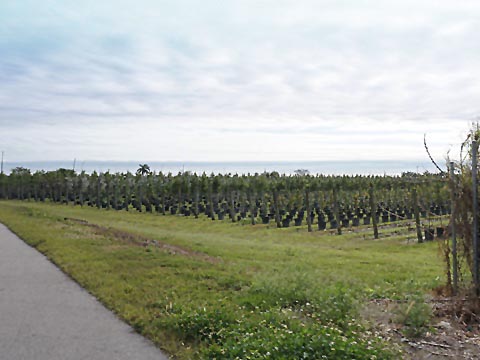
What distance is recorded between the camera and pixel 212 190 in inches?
1545

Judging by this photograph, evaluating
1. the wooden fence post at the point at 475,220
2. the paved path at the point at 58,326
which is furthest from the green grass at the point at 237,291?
the wooden fence post at the point at 475,220

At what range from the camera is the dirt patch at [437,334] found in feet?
17.1

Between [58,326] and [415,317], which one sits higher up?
[415,317]

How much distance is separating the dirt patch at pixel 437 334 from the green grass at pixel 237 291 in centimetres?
32

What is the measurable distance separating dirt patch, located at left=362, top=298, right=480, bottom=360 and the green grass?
1.03ft

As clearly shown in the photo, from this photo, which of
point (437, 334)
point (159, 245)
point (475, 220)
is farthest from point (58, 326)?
point (159, 245)

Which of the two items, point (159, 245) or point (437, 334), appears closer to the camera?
point (437, 334)

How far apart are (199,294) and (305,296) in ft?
5.14

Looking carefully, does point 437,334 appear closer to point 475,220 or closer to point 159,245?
point 475,220

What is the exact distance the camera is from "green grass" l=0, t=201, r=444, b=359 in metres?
5.29

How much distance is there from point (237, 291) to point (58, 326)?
2772 mm

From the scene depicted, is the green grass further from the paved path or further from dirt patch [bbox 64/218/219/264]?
the paved path

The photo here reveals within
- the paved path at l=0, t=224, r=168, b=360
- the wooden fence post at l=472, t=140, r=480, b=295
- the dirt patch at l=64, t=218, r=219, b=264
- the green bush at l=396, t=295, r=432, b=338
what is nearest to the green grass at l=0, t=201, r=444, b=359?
the dirt patch at l=64, t=218, r=219, b=264

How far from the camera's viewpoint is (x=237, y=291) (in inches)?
320
